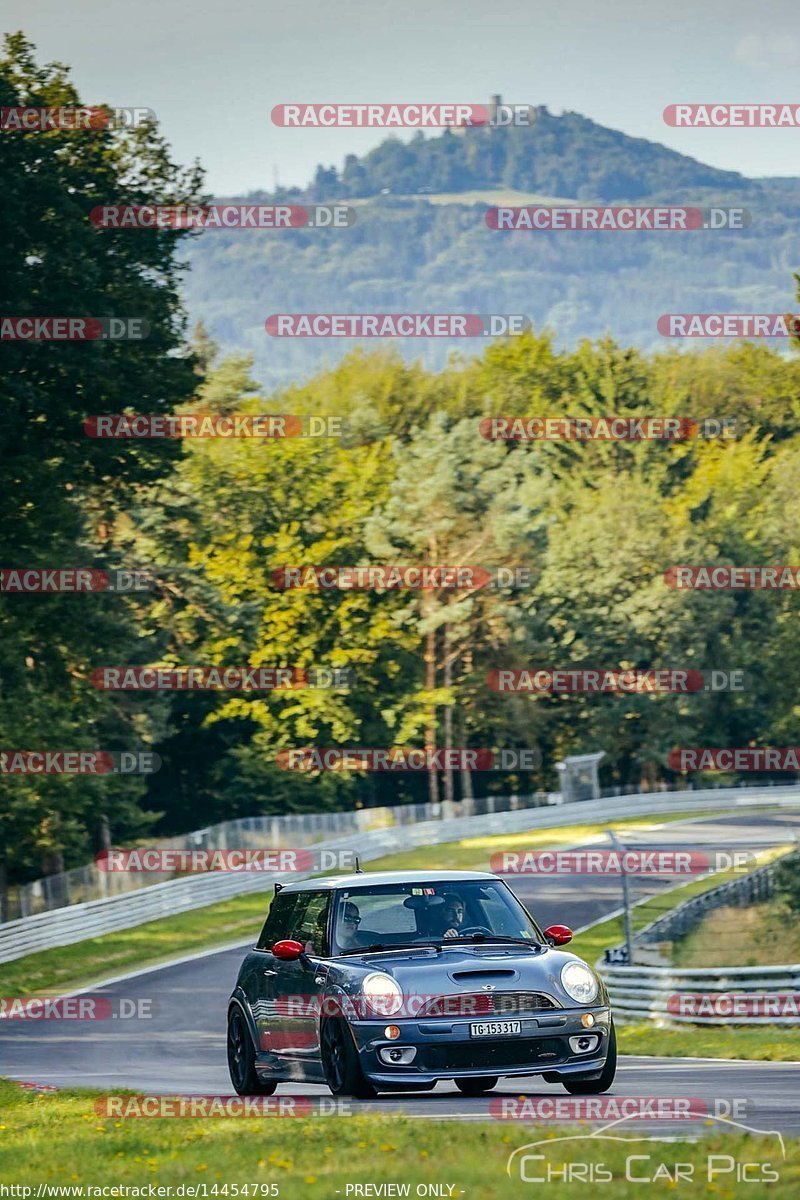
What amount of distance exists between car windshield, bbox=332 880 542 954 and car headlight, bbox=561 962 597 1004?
73 cm

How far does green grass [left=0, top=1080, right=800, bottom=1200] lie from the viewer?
8984mm

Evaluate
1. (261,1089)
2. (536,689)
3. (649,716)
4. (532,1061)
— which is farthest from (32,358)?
(649,716)

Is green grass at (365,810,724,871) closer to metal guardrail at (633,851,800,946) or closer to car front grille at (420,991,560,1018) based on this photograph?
metal guardrail at (633,851,800,946)

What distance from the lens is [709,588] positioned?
3433 inches

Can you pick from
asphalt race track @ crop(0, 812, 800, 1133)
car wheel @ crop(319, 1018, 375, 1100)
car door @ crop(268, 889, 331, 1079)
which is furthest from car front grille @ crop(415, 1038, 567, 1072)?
car door @ crop(268, 889, 331, 1079)

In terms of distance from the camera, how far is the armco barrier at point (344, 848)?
41.8 meters

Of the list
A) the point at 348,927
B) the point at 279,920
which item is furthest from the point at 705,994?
the point at 348,927

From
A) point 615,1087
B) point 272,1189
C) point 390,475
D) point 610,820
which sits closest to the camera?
point 272,1189

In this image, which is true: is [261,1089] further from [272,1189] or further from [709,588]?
Answer: [709,588]

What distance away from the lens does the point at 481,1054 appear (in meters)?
12.0

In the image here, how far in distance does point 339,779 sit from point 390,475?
13737 mm

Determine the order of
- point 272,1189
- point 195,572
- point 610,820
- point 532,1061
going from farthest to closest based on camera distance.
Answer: point 610,820 < point 195,572 < point 532,1061 < point 272,1189

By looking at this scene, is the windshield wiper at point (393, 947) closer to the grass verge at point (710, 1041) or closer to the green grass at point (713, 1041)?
the green grass at point (713, 1041)

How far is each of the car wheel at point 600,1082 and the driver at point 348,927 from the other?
5.58 feet
